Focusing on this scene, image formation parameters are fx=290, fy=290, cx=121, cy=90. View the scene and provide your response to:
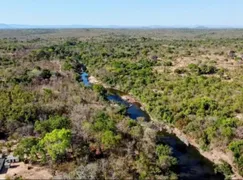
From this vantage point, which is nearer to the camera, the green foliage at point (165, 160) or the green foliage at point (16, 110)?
the green foliage at point (165, 160)

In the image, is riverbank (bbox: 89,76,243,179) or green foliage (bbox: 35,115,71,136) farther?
green foliage (bbox: 35,115,71,136)

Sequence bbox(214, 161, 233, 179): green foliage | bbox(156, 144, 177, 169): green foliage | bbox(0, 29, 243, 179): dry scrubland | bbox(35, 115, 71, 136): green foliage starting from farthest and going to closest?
bbox(35, 115, 71, 136): green foliage
bbox(214, 161, 233, 179): green foliage
bbox(0, 29, 243, 179): dry scrubland
bbox(156, 144, 177, 169): green foliage

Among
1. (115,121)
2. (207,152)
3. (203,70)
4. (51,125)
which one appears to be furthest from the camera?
(203,70)

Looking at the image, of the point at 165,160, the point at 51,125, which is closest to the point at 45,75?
the point at 51,125

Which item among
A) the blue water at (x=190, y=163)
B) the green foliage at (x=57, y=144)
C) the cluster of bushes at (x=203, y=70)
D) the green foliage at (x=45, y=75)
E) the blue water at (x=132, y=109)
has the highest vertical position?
the cluster of bushes at (x=203, y=70)

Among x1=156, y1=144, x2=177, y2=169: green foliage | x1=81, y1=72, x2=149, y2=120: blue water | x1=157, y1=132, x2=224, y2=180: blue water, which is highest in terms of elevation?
x1=156, y1=144, x2=177, y2=169: green foliage

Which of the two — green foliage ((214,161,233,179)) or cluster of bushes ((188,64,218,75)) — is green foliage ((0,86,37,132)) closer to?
green foliage ((214,161,233,179))

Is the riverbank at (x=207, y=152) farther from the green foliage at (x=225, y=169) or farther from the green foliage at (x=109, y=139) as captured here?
the green foliage at (x=109, y=139)

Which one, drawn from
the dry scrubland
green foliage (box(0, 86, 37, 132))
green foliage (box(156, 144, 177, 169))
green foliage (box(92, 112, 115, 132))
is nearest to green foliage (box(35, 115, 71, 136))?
the dry scrubland

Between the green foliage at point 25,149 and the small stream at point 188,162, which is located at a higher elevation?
the green foliage at point 25,149

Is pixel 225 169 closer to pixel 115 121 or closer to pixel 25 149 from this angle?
pixel 115 121

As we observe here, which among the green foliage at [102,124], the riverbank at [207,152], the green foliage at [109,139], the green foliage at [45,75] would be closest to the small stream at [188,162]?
the riverbank at [207,152]

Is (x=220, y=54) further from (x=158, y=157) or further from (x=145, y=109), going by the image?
(x=158, y=157)

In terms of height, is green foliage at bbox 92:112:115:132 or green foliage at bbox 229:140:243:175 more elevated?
green foliage at bbox 92:112:115:132
